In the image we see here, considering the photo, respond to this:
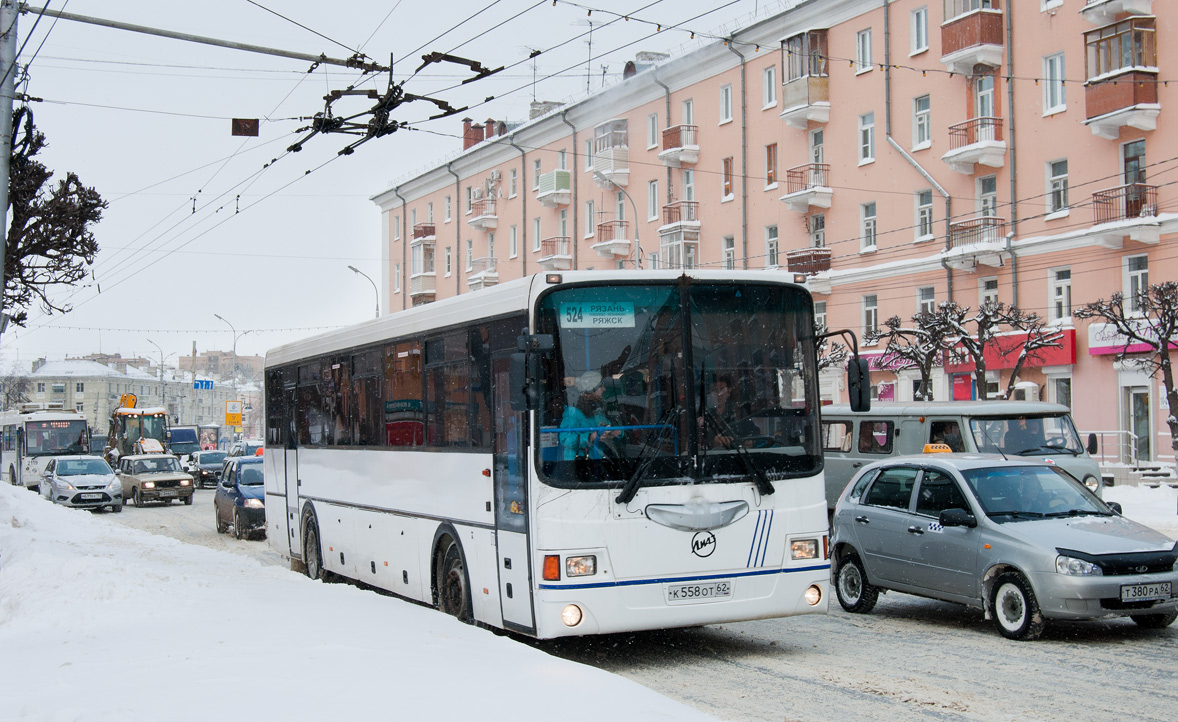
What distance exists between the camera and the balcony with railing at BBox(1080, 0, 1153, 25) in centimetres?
3206

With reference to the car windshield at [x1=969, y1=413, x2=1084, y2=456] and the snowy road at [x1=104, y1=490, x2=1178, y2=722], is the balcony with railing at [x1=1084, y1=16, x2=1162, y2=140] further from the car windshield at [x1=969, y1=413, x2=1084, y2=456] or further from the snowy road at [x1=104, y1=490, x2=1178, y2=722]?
the snowy road at [x1=104, y1=490, x2=1178, y2=722]

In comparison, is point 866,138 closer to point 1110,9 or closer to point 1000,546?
point 1110,9

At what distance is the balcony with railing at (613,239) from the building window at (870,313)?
12767mm

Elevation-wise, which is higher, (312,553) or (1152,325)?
(1152,325)

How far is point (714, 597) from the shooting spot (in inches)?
362

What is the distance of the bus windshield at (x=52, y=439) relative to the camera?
47.9 meters

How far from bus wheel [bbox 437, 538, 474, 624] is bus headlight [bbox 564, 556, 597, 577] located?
5.86 ft

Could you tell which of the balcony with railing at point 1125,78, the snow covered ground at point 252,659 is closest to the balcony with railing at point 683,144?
the balcony with railing at point 1125,78

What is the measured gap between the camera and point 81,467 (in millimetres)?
35219

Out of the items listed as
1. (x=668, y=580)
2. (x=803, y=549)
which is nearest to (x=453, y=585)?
(x=668, y=580)

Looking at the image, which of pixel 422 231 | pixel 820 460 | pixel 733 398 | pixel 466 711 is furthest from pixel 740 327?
pixel 422 231

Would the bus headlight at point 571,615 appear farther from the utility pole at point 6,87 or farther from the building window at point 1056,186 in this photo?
the building window at point 1056,186

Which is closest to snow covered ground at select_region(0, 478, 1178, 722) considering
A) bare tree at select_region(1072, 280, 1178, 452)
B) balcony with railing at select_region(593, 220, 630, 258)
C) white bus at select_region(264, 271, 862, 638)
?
white bus at select_region(264, 271, 862, 638)

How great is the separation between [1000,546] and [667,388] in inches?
132
